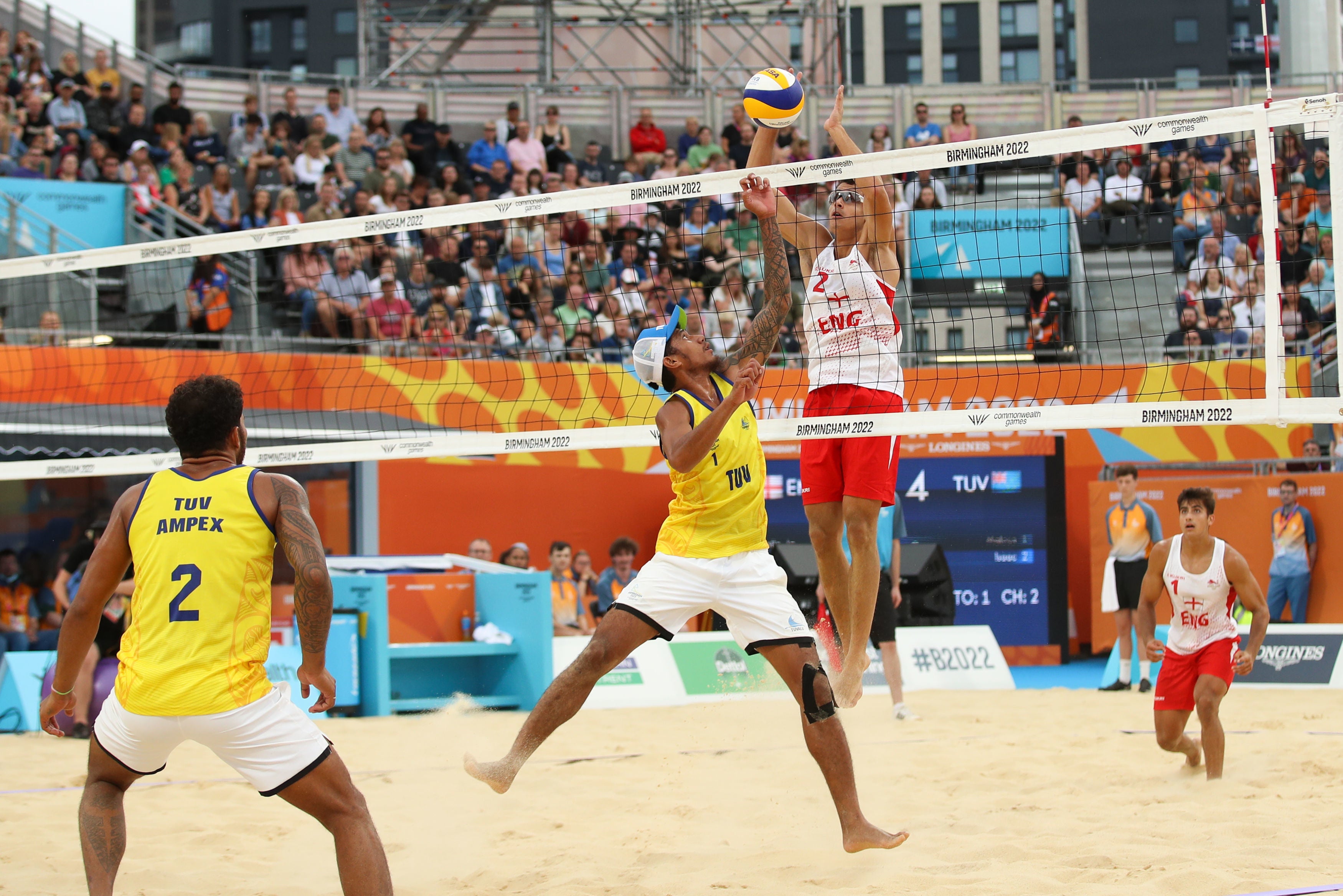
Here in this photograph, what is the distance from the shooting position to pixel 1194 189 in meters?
15.2

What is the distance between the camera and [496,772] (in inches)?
194

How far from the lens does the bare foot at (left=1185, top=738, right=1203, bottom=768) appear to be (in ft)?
22.1

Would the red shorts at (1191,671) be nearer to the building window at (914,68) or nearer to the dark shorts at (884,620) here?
the dark shorts at (884,620)

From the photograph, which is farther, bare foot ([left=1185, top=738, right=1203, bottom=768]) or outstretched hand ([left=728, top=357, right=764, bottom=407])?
bare foot ([left=1185, top=738, right=1203, bottom=768])

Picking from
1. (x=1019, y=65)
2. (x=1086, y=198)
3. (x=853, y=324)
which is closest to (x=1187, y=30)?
(x=1019, y=65)

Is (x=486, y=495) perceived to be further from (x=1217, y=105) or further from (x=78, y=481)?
(x=1217, y=105)

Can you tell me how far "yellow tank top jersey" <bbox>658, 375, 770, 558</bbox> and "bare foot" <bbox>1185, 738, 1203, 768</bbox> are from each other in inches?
125

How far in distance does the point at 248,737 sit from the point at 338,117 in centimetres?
1320

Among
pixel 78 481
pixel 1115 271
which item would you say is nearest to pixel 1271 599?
pixel 1115 271

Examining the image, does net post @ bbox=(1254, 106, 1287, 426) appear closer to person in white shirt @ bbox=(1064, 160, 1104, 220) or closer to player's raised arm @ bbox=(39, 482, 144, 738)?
player's raised arm @ bbox=(39, 482, 144, 738)

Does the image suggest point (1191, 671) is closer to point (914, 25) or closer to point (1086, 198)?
point (1086, 198)

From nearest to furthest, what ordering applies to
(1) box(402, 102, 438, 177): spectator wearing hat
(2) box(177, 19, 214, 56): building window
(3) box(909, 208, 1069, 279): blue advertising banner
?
1. (3) box(909, 208, 1069, 279): blue advertising banner
2. (1) box(402, 102, 438, 177): spectator wearing hat
3. (2) box(177, 19, 214, 56): building window

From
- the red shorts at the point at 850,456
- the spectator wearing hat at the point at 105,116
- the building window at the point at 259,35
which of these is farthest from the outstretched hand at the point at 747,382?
the building window at the point at 259,35

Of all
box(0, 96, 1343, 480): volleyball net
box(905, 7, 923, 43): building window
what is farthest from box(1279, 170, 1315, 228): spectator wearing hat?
box(905, 7, 923, 43): building window
